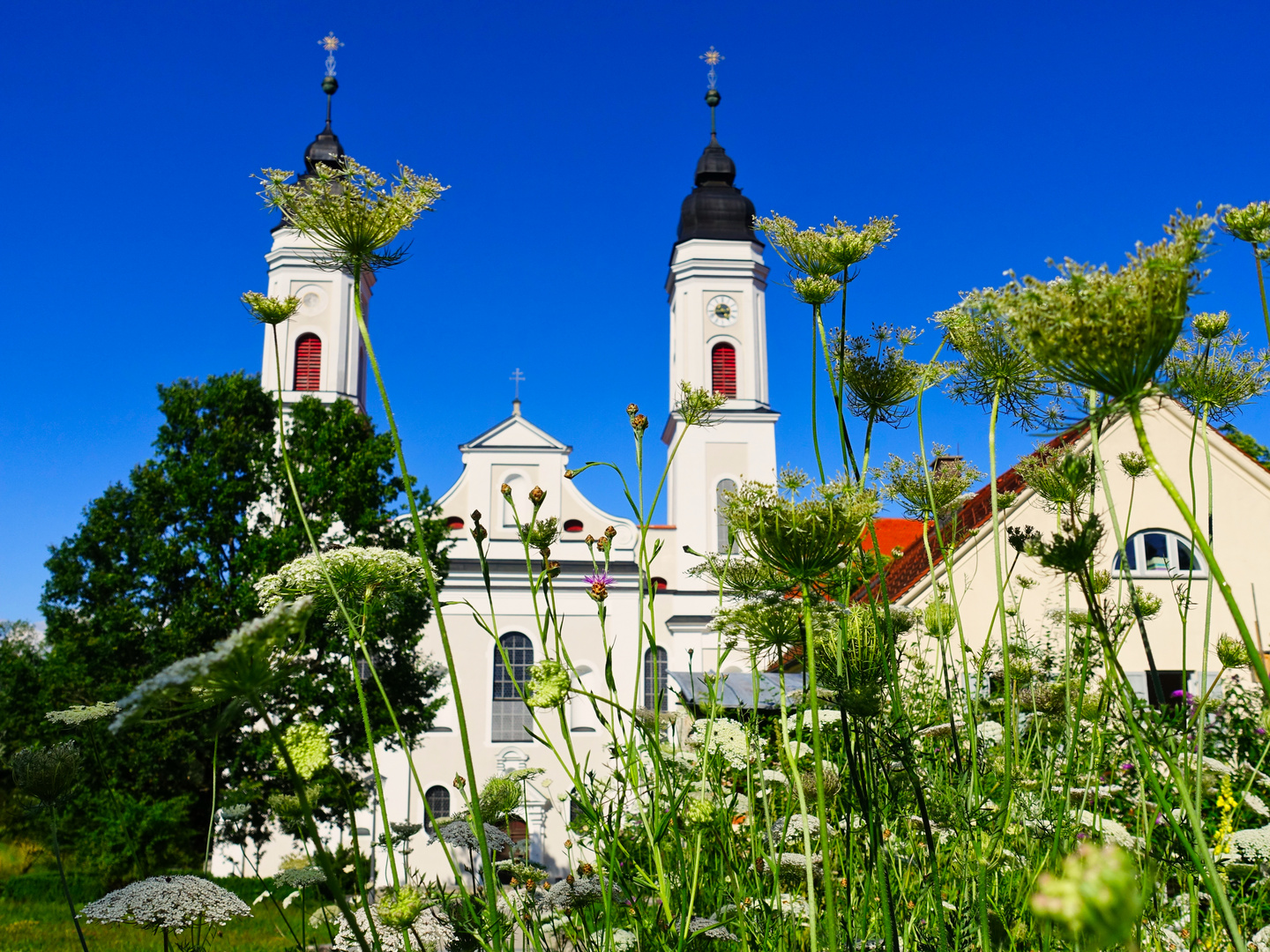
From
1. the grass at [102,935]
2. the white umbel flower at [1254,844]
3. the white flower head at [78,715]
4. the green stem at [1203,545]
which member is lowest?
the grass at [102,935]

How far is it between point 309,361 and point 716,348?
1326 centimetres

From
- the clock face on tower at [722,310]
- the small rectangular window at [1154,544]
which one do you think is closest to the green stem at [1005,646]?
the small rectangular window at [1154,544]

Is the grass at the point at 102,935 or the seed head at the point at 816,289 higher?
the seed head at the point at 816,289

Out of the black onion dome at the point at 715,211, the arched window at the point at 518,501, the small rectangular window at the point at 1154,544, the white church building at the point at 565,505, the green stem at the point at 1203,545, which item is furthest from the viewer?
the black onion dome at the point at 715,211

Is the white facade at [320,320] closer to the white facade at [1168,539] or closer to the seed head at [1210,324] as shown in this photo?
the white facade at [1168,539]

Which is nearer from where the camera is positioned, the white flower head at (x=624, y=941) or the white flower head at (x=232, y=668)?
the white flower head at (x=232, y=668)

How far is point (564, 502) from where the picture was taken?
2997cm

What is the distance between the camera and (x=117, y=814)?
14.3 m

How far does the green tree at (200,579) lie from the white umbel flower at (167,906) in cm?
1409

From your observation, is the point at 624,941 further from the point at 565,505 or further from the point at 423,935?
the point at 565,505

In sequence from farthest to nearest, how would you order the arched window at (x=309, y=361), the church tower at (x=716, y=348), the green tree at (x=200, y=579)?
1. the church tower at (x=716, y=348)
2. the arched window at (x=309, y=361)
3. the green tree at (x=200, y=579)

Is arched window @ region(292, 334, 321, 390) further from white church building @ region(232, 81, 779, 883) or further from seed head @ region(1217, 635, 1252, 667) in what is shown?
seed head @ region(1217, 635, 1252, 667)

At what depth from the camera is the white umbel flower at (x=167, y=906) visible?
211cm

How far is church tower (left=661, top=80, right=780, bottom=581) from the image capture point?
2928 cm
